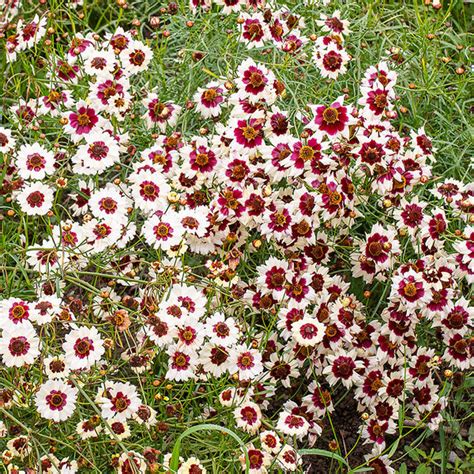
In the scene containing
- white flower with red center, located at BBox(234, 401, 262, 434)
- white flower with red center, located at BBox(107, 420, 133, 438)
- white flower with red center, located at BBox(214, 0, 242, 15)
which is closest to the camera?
white flower with red center, located at BBox(107, 420, 133, 438)

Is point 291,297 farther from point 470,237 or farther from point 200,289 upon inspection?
point 470,237

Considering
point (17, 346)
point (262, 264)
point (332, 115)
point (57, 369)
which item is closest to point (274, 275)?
point (262, 264)

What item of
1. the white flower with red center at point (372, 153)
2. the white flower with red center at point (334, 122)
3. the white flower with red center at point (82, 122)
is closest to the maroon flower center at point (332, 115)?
the white flower with red center at point (334, 122)

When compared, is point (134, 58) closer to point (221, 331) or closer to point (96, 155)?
point (96, 155)

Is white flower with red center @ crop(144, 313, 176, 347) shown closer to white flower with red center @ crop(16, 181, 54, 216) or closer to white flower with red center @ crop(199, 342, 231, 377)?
white flower with red center @ crop(199, 342, 231, 377)

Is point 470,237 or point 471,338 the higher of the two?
point 470,237

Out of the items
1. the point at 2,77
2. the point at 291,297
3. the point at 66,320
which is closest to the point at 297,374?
the point at 291,297

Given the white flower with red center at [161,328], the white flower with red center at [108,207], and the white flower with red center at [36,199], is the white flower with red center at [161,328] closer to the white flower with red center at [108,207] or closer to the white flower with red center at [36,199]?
the white flower with red center at [108,207]

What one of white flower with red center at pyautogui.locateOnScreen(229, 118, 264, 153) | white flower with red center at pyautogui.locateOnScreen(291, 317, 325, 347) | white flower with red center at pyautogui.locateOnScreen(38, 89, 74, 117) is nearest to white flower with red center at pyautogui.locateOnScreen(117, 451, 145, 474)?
white flower with red center at pyautogui.locateOnScreen(291, 317, 325, 347)
